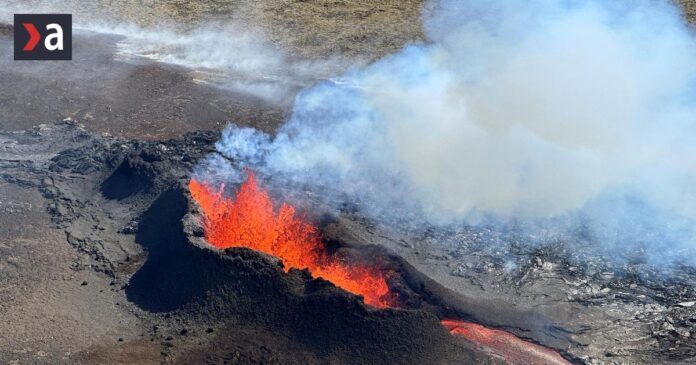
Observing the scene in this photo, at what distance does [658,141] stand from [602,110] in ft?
5.69

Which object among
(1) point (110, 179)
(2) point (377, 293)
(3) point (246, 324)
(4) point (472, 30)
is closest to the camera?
(3) point (246, 324)

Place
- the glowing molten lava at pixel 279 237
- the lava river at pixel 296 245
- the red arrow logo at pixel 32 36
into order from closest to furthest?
the lava river at pixel 296 245 < the glowing molten lava at pixel 279 237 < the red arrow logo at pixel 32 36

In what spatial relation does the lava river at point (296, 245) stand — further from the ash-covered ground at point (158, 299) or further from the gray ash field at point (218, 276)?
the ash-covered ground at point (158, 299)

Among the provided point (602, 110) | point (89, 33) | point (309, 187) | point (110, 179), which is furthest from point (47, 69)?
point (602, 110)

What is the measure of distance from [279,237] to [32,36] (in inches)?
714

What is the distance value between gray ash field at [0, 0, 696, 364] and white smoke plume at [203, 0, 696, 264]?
2.91 ft

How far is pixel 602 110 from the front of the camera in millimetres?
20797

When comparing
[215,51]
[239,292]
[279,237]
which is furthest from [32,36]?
[239,292]

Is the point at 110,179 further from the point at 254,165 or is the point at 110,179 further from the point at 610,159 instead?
the point at 610,159

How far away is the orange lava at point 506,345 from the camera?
13078 mm

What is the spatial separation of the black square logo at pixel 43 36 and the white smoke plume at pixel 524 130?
1005cm

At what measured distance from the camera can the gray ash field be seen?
498 inches

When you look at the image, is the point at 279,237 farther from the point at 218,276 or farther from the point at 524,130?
the point at 524,130

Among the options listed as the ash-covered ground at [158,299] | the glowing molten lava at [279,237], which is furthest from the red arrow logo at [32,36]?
the glowing molten lava at [279,237]
